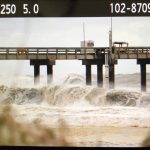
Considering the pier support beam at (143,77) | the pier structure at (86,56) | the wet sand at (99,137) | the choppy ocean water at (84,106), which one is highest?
the pier structure at (86,56)

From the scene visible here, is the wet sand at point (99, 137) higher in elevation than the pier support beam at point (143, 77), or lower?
lower

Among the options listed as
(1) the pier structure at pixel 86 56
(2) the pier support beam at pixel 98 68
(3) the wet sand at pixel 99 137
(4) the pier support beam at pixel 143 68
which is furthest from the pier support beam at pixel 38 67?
(4) the pier support beam at pixel 143 68

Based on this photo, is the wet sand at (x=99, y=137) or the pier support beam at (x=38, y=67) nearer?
the wet sand at (x=99, y=137)

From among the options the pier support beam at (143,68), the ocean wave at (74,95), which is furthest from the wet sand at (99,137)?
the pier support beam at (143,68)

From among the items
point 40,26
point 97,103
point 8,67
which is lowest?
point 97,103

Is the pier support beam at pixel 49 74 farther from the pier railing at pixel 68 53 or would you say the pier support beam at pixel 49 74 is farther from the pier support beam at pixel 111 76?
the pier support beam at pixel 111 76

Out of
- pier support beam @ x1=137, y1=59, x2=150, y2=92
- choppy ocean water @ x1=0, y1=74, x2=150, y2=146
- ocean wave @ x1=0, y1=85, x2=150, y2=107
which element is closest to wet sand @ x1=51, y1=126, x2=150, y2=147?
choppy ocean water @ x1=0, y1=74, x2=150, y2=146

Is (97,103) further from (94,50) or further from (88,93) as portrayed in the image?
(94,50)

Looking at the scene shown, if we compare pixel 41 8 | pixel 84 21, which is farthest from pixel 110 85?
pixel 41 8
